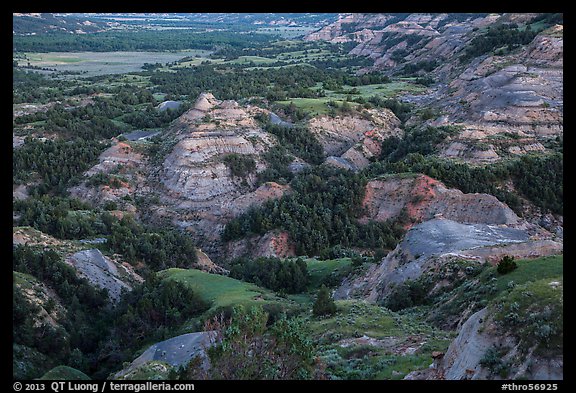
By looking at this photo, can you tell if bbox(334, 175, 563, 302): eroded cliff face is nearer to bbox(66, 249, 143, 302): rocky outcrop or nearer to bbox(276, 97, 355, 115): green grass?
bbox(66, 249, 143, 302): rocky outcrop

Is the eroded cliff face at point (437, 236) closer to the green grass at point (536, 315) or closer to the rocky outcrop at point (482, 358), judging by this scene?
the green grass at point (536, 315)

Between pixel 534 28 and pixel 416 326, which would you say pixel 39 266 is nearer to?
pixel 416 326

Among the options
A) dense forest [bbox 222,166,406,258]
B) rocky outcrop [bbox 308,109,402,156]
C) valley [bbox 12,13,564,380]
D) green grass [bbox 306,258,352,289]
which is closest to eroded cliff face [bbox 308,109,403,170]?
rocky outcrop [bbox 308,109,402,156]

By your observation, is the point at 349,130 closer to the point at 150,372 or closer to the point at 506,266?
the point at 506,266

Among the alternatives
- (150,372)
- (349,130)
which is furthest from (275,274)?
(349,130)
